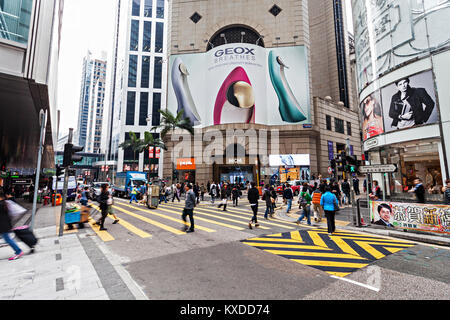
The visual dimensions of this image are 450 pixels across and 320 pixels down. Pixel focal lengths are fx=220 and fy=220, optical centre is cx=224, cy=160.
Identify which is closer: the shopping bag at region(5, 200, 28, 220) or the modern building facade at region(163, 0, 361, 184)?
the shopping bag at region(5, 200, 28, 220)

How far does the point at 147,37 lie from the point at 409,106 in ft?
259

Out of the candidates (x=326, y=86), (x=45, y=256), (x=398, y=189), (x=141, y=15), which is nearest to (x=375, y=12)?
(x=398, y=189)

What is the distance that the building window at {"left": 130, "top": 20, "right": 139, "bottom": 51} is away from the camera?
7152 centimetres

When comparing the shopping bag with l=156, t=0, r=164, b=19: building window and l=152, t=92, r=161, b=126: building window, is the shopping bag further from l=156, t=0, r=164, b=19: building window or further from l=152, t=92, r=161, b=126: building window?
l=156, t=0, r=164, b=19: building window

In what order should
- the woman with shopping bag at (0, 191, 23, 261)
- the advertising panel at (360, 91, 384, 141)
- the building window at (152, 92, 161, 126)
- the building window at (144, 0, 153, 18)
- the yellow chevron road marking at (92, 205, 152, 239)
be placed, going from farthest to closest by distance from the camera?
the building window at (144, 0, 153, 18)
the building window at (152, 92, 161, 126)
the advertising panel at (360, 91, 384, 141)
the yellow chevron road marking at (92, 205, 152, 239)
the woman with shopping bag at (0, 191, 23, 261)

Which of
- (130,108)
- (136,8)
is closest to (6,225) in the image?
(130,108)

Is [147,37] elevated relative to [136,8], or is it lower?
lower

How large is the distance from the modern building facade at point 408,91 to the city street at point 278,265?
43.6ft

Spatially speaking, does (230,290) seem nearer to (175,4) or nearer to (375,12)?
(375,12)

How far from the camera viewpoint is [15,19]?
8461 millimetres

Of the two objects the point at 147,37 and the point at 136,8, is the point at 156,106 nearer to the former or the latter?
the point at 147,37

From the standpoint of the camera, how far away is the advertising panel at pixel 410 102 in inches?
627

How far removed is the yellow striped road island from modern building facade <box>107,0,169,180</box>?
60533mm

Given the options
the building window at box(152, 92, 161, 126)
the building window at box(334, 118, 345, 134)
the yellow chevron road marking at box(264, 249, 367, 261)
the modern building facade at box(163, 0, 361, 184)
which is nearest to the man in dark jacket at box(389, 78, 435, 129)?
the yellow chevron road marking at box(264, 249, 367, 261)
